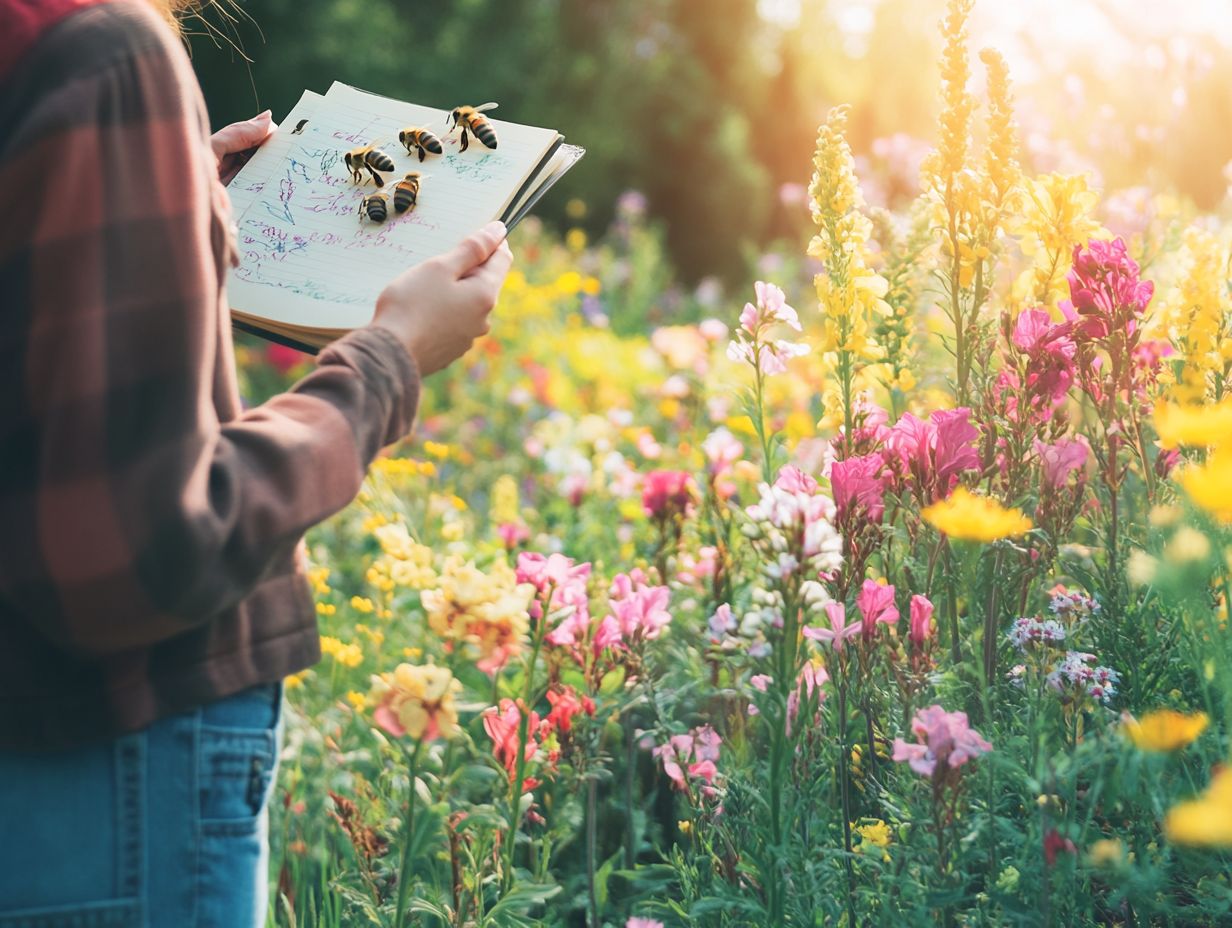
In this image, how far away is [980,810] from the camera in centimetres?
149

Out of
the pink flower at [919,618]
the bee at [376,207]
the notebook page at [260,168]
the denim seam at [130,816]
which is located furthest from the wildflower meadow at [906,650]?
the notebook page at [260,168]

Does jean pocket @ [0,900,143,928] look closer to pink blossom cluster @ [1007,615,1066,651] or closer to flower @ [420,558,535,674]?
flower @ [420,558,535,674]

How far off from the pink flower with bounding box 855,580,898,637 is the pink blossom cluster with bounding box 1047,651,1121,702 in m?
0.22

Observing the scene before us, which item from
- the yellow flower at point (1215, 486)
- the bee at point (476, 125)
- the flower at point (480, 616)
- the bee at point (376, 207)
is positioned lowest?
the flower at point (480, 616)

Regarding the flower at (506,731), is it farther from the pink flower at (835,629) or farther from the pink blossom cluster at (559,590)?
the pink flower at (835,629)

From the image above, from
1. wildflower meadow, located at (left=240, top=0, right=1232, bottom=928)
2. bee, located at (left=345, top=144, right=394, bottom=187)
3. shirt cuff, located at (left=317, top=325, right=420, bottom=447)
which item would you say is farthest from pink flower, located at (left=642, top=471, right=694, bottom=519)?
shirt cuff, located at (left=317, top=325, right=420, bottom=447)

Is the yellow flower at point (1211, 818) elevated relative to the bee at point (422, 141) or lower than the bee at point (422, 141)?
lower

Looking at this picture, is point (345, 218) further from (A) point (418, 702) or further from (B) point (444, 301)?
(A) point (418, 702)

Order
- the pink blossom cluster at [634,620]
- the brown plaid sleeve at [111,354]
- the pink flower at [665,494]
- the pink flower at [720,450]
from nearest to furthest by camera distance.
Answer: the brown plaid sleeve at [111,354]
the pink blossom cluster at [634,620]
the pink flower at [665,494]
the pink flower at [720,450]

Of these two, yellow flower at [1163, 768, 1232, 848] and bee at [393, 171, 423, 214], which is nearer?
yellow flower at [1163, 768, 1232, 848]

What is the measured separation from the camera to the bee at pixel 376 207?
56.1 inches

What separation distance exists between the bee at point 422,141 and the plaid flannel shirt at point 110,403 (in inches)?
22.8

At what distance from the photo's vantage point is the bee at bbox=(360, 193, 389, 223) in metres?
1.43

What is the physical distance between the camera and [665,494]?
234 cm
